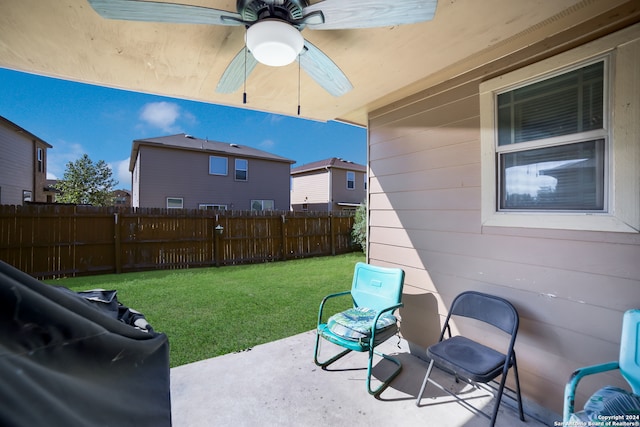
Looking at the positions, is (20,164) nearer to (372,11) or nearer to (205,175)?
(205,175)

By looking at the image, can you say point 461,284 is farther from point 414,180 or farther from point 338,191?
point 338,191

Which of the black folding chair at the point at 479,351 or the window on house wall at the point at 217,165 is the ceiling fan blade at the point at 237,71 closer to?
the black folding chair at the point at 479,351

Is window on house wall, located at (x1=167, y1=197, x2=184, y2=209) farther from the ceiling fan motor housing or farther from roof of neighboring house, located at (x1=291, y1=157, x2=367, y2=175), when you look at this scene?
the ceiling fan motor housing

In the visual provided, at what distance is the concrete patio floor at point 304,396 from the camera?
1.82 m

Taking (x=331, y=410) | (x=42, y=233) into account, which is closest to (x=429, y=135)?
(x=331, y=410)

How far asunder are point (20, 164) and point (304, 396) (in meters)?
15.8

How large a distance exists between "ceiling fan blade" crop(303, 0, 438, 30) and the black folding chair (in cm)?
191

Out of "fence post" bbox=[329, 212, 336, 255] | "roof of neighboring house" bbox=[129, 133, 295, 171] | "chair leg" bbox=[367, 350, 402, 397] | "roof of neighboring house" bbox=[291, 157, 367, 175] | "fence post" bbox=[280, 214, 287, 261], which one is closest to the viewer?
"chair leg" bbox=[367, 350, 402, 397]

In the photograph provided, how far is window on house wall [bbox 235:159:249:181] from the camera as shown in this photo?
12.9m

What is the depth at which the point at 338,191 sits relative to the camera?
16234mm

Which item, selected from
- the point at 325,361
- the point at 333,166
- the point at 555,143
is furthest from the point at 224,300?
the point at 333,166

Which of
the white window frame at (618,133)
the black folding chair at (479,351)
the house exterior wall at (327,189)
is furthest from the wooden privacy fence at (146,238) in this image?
the house exterior wall at (327,189)

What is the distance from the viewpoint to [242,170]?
13.0 meters

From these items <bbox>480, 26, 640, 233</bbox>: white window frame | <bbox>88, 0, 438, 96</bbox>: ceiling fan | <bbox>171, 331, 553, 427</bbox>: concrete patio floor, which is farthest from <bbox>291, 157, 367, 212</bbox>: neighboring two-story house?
<bbox>88, 0, 438, 96</bbox>: ceiling fan
